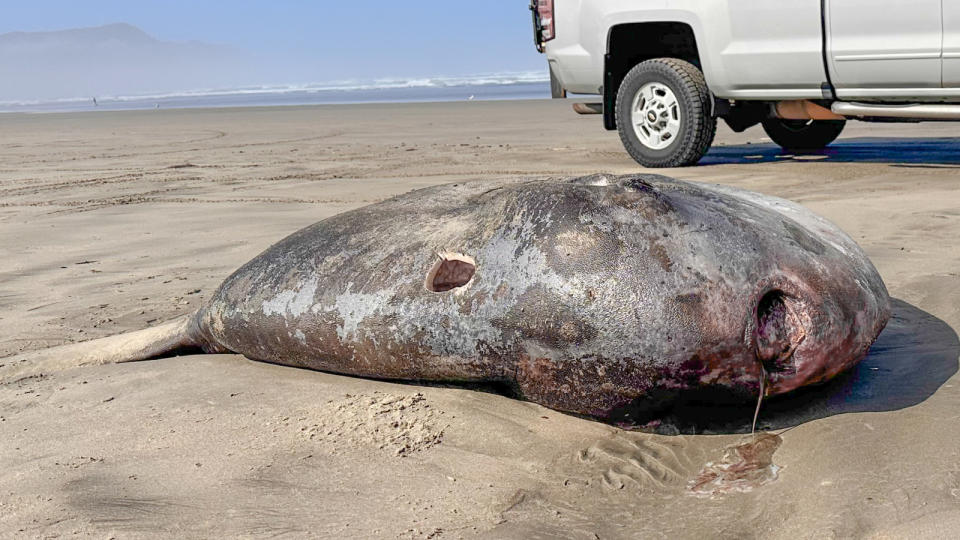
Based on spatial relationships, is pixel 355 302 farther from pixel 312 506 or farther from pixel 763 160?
pixel 763 160

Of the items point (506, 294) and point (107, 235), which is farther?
point (107, 235)

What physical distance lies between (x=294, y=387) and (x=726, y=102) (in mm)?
5999

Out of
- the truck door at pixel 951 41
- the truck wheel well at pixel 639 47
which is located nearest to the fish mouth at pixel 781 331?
the truck door at pixel 951 41

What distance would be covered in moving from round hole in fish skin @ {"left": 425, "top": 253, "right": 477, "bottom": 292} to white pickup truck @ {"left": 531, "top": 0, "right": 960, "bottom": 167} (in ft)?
17.2

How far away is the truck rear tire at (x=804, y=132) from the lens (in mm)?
9172

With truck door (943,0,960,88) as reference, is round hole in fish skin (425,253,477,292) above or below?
below

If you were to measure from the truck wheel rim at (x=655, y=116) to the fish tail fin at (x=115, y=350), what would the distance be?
5.55 metres

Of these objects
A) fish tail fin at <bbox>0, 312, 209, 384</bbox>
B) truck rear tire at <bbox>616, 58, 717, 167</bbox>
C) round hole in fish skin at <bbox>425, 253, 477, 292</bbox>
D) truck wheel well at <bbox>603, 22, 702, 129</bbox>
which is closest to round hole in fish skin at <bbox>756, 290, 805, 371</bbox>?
round hole in fish skin at <bbox>425, 253, 477, 292</bbox>

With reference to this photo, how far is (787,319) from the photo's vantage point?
2494mm

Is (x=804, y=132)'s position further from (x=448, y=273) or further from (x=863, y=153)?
(x=448, y=273)

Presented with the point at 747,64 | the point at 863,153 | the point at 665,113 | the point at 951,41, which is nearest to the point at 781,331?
the point at 951,41

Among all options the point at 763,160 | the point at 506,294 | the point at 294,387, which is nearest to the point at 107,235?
the point at 294,387

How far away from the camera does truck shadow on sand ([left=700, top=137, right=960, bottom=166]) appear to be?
26.8ft

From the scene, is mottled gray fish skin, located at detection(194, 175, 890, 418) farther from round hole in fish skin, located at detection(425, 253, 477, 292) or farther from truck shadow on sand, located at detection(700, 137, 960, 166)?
truck shadow on sand, located at detection(700, 137, 960, 166)
